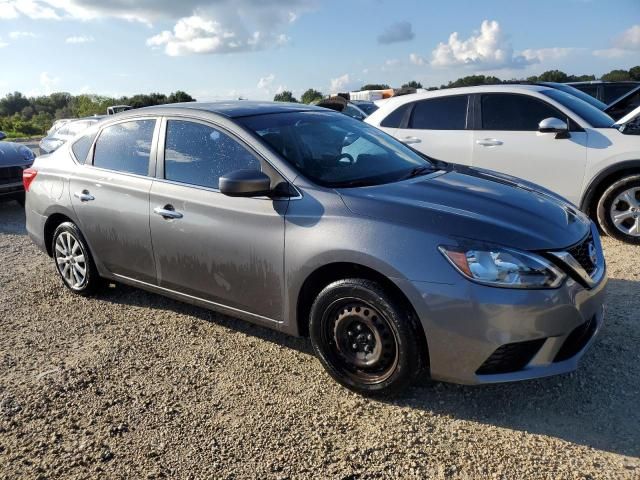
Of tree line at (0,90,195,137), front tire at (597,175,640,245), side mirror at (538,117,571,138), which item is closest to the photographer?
front tire at (597,175,640,245)

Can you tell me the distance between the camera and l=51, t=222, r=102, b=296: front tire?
15.4 feet

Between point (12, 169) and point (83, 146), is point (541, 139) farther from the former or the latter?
point (12, 169)

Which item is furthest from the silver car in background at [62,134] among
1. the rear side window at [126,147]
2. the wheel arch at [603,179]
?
the wheel arch at [603,179]

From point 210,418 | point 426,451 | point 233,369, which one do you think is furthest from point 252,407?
point 426,451

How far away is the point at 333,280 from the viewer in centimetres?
320

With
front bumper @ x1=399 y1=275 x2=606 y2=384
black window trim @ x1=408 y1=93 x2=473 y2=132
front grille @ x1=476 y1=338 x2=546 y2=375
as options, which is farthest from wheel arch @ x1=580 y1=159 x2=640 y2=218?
front grille @ x1=476 y1=338 x2=546 y2=375

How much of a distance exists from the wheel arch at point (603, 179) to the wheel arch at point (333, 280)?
394 cm

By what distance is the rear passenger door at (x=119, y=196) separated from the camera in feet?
13.3

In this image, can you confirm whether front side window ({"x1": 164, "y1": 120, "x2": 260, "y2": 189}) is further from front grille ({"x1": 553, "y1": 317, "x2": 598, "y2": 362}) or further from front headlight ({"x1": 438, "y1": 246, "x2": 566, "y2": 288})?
front grille ({"x1": 553, "y1": 317, "x2": 598, "y2": 362})

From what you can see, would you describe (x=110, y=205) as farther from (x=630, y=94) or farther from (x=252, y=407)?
(x=630, y=94)

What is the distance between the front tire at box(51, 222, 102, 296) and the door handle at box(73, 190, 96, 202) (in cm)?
30

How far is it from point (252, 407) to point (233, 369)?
497 millimetres

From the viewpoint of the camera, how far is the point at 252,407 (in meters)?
3.13

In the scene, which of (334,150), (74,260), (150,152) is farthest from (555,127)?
(74,260)
